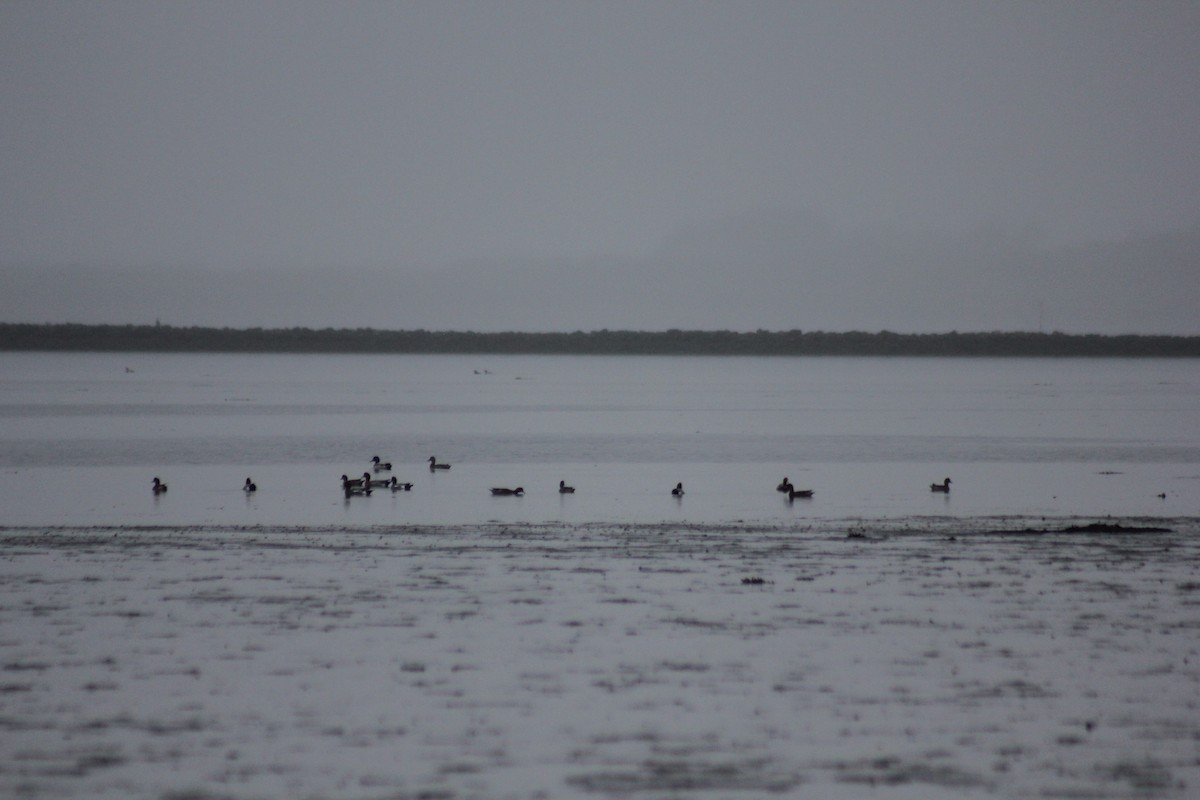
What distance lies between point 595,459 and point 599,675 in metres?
26.3

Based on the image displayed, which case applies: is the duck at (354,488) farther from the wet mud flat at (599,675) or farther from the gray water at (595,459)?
the wet mud flat at (599,675)

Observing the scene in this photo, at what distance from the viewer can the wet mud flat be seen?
325 inches

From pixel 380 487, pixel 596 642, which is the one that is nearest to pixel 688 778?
pixel 596 642

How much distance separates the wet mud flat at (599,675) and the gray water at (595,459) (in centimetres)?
637

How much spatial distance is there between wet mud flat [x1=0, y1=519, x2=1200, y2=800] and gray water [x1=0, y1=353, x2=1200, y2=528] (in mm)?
6365

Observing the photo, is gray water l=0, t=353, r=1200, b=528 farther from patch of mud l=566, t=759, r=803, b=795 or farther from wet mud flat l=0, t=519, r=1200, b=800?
patch of mud l=566, t=759, r=803, b=795

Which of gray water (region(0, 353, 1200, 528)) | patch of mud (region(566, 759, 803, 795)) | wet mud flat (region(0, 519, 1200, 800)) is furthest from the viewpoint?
gray water (region(0, 353, 1200, 528))

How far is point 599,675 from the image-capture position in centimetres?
1055

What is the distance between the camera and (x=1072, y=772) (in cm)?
830

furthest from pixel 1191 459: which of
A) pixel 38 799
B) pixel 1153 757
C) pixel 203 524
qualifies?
pixel 38 799

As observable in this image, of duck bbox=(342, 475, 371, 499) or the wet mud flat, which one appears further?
duck bbox=(342, 475, 371, 499)

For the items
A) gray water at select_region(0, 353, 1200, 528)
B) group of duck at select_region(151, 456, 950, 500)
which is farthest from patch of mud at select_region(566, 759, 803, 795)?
group of duck at select_region(151, 456, 950, 500)

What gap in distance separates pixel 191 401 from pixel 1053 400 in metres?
49.6

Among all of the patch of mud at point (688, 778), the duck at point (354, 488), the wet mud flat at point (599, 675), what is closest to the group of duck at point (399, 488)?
the duck at point (354, 488)
